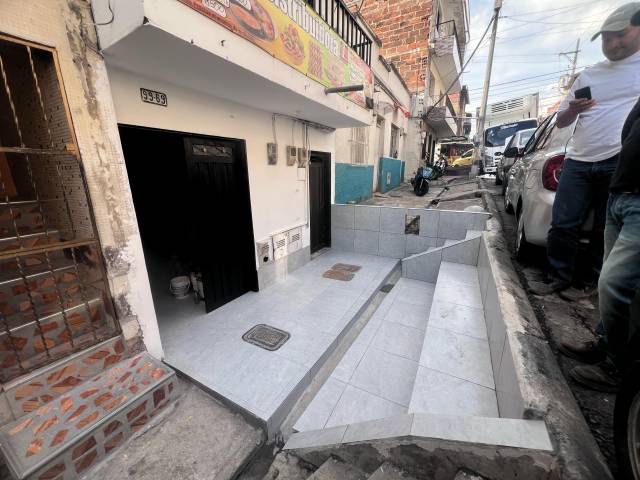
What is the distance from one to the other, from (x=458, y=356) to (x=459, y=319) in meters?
0.62

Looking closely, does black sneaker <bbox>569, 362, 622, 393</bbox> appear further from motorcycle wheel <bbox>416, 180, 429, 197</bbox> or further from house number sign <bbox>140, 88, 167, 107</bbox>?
motorcycle wheel <bbox>416, 180, 429, 197</bbox>

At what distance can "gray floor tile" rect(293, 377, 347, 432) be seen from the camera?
225 centimetres

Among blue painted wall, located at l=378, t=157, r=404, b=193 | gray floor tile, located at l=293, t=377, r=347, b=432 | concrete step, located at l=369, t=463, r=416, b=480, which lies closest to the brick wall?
blue painted wall, located at l=378, t=157, r=404, b=193

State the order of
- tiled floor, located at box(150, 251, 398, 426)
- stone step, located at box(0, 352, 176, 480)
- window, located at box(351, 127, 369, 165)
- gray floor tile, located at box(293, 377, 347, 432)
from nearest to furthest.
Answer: stone step, located at box(0, 352, 176, 480), gray floor tile, located at box(293, 377, 347, 432), tiled floor, located at box(150, 251, 398, 426), window, located at box(351, 127, 369, 165)

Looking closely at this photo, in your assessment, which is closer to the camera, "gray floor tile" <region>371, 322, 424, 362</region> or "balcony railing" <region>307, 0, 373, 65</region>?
"gray floor tile" <region>371, 322, 424, 362</region>

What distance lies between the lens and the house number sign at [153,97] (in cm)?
252

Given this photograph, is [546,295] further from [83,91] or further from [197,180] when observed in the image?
[83,91]

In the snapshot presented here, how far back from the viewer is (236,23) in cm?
216

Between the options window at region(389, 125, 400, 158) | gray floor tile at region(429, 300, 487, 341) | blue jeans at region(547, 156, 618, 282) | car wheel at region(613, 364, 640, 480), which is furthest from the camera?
window at region(389, 125, 400, 158)

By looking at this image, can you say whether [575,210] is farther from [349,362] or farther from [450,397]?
[349,362]

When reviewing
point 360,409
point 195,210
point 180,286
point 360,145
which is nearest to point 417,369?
point 360,409

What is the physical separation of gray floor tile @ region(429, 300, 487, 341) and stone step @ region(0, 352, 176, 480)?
2790mm

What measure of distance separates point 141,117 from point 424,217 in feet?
15.6

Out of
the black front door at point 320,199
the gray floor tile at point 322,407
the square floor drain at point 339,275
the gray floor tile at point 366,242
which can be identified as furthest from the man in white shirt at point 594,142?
the black front door at point 320,199
